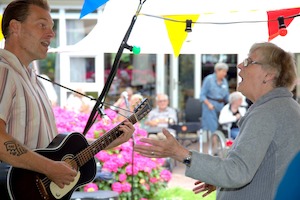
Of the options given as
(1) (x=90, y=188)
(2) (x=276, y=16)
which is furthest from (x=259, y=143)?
(1) (x=90, y=188)

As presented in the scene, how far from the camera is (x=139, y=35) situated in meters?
3.95

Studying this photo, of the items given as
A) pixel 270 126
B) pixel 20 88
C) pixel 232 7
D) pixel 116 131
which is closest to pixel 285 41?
pixel 232 7

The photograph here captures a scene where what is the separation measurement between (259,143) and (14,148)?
41.4 inches

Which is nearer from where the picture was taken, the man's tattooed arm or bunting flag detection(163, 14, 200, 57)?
the man's tattooed arm

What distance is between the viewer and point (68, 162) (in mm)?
2951

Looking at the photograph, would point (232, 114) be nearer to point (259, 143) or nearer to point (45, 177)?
point (45, 177)

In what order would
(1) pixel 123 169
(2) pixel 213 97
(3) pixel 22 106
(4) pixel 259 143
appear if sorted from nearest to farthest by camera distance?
(4) pixel 259 143 < (3) pixel 22 106 < (1) pixel 123 169 < (2) pixel 213 97

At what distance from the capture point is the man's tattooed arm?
254 cm

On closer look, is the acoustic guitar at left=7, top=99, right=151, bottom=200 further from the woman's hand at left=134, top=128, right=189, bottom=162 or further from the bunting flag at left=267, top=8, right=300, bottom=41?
the bunting flag at left=267, top=8, right=300, bottom=41

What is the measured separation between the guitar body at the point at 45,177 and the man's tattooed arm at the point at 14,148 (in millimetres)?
144

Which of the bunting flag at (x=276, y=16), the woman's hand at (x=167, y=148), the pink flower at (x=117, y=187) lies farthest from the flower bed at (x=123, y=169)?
the woman's hand at (x=167, y=148)

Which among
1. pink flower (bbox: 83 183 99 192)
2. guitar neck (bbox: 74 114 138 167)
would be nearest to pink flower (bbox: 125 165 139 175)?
pink flower (bbox: 83 183 99 192)

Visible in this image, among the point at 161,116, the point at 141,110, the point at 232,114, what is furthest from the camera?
the point at 161,116

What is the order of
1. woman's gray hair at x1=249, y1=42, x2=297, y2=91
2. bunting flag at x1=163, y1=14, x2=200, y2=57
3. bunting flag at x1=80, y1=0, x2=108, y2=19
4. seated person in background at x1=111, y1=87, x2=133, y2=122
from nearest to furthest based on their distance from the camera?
woman's gray hair at x1=249, y1=42, x2=297, y2=91
bunting flag at x1=80, y1=0, x2=108, y2=19
seated person in background at x1=111, y1=87, x2=133, y2=122
bunting flag at x1=163, y1=14, x2=200, y2=57
